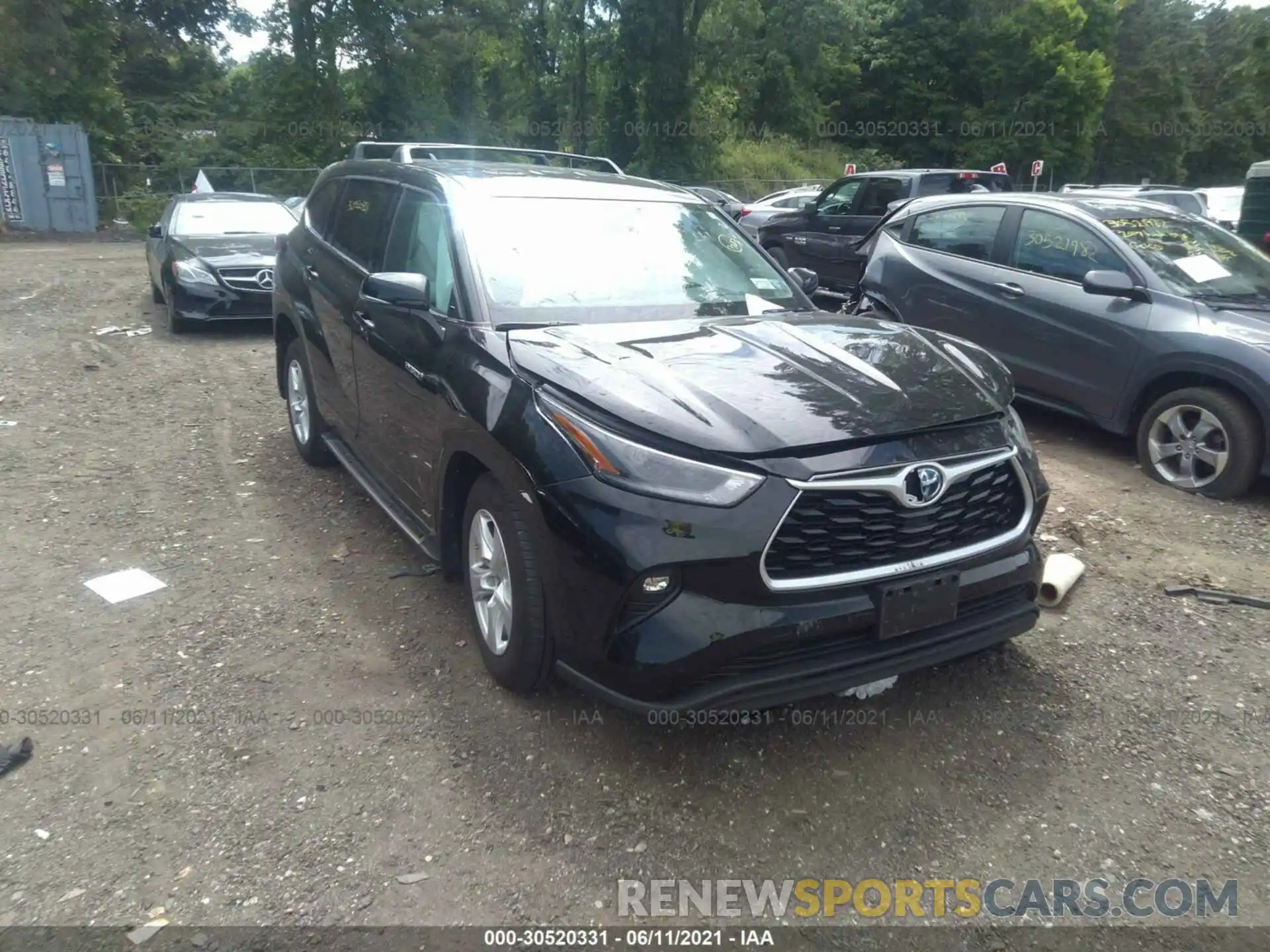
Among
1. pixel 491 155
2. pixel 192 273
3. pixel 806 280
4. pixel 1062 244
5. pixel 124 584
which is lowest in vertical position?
pixel 124 584

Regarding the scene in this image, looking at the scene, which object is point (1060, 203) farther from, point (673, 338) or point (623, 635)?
point (623, 635)

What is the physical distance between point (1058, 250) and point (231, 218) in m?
9.28

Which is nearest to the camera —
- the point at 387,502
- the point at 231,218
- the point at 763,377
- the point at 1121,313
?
the point at 763,377

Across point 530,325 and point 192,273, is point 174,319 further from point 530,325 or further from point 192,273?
point 530,325

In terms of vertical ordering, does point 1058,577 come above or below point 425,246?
below

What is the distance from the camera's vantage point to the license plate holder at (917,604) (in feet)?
9.78

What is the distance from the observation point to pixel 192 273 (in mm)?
10133

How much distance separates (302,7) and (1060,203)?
95.0ft

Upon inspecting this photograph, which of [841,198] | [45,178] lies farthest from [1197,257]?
[45,178]

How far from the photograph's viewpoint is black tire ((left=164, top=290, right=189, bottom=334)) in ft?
33.5

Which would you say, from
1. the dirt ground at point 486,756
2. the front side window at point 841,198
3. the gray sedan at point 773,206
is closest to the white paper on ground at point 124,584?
the dirt ground at point 486,756

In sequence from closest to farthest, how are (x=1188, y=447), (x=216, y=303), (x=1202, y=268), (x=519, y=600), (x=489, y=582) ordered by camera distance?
(x=519, y=600)
(x=489, y=582)
(x=1188, y=447)
(x=1202, y=268)
(x=216, y=303)

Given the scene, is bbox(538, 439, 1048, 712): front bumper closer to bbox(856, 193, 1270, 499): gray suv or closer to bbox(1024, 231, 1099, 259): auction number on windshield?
bbox(856, 193, 1270, 499): gray suv

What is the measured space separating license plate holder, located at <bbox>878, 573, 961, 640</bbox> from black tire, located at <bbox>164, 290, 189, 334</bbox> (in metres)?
9.33
